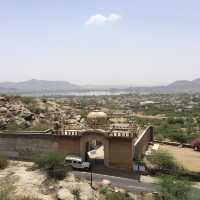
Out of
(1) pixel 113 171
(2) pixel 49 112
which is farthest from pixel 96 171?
(2) pixel 49 112

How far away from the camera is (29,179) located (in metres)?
23.4

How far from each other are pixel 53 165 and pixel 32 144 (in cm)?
611

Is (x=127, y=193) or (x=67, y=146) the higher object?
(x=67, y=146)

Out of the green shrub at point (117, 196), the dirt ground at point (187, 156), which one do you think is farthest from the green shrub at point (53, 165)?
the dirt ground at point (187, 156)

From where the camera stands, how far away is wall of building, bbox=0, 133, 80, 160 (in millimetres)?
29144

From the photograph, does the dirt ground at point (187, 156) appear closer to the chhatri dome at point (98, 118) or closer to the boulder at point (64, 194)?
the chhatri dome at point (98, 118)

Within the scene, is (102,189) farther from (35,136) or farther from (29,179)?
(35,136)

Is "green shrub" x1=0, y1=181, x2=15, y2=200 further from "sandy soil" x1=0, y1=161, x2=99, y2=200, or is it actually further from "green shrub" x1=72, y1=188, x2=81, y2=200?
"green shrub" x1=72, y1=188, x2=81, y2=200

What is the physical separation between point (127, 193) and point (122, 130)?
8.62m

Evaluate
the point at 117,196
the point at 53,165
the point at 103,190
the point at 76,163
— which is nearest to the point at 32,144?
the point at 76,163

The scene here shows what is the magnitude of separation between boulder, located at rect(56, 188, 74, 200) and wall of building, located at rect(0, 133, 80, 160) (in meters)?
7.34

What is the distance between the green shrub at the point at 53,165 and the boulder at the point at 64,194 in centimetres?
264

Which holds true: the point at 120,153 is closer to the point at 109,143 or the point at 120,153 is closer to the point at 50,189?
the point at 109,143

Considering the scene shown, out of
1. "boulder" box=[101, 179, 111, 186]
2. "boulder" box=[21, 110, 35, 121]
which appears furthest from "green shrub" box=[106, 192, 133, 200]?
"boulder" box=[21, 110, 35, 121]
